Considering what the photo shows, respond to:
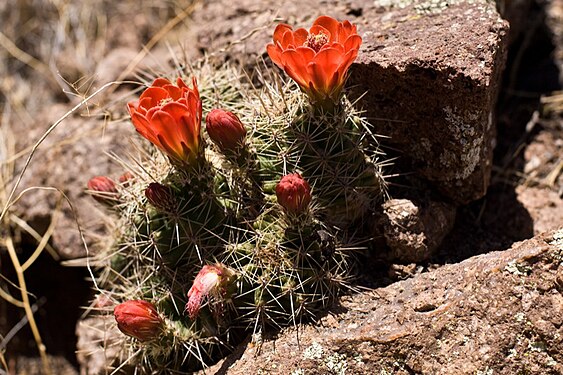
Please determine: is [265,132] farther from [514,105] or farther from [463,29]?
[514,105]

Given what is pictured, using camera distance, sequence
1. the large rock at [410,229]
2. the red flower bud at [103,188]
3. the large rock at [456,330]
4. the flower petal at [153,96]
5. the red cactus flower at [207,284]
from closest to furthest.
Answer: the large rock at [456,330] → the red cactus flower at [207,284] → the flower petal at [153,96] → the large rock at [410,229] → the red flower bud at [103,188]

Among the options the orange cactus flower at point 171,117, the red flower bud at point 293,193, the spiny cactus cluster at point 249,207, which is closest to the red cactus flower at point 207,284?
the spiny cactus cluster at point 249,207

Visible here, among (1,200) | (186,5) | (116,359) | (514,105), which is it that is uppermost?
(186,5)

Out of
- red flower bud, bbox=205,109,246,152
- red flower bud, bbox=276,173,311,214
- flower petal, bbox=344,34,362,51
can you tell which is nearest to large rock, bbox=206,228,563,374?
red flower bud, bbox=276,173,311,214

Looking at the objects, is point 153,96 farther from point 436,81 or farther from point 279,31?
point 436,81

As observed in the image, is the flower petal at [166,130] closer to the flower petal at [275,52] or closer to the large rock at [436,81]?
the flower petal at [275,52]

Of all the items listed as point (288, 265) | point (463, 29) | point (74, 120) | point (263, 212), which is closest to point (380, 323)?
point (288, 265)

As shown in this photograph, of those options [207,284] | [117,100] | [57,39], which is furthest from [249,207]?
[57,39]

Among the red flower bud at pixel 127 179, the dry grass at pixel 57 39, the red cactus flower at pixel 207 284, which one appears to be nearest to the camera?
the red cactus flower at pixel 207 284
